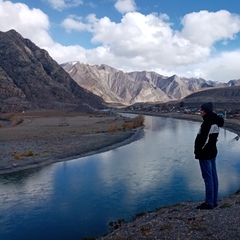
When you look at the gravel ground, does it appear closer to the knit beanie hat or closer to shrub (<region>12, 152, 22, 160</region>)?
the knit beanie hat

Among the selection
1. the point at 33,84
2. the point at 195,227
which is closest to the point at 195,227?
the point at 195,227

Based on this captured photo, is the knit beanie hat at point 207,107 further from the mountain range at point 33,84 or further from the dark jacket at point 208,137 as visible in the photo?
the mountain range at point 33,84

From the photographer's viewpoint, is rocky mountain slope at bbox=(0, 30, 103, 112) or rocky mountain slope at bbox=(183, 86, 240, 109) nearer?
rocky mountain slope at bbox=(0, 30, 103, 112)

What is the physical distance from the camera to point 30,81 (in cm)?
14362

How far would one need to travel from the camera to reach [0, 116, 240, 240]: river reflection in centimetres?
1419

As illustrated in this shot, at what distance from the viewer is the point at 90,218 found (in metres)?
14.8

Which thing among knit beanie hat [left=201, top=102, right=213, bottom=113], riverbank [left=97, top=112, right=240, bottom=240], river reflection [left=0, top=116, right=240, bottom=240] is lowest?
river reflection [left=0, top=116, right=240, bottom=240]

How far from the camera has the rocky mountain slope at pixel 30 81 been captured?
12962 cm

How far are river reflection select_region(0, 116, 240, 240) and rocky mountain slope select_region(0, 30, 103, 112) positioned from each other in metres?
97.9

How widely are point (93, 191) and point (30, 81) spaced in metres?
131

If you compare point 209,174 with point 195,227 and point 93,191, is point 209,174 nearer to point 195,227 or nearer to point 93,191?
point 195,227

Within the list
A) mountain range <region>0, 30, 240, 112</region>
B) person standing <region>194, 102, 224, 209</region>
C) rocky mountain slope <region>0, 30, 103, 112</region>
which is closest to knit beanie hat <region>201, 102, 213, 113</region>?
person standing <region>194, 102, 224, 209</region>

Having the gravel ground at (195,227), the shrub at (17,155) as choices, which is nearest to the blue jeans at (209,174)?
the gravel ground at (195,227)

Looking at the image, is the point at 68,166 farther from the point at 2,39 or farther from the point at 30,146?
the point at 2,39
